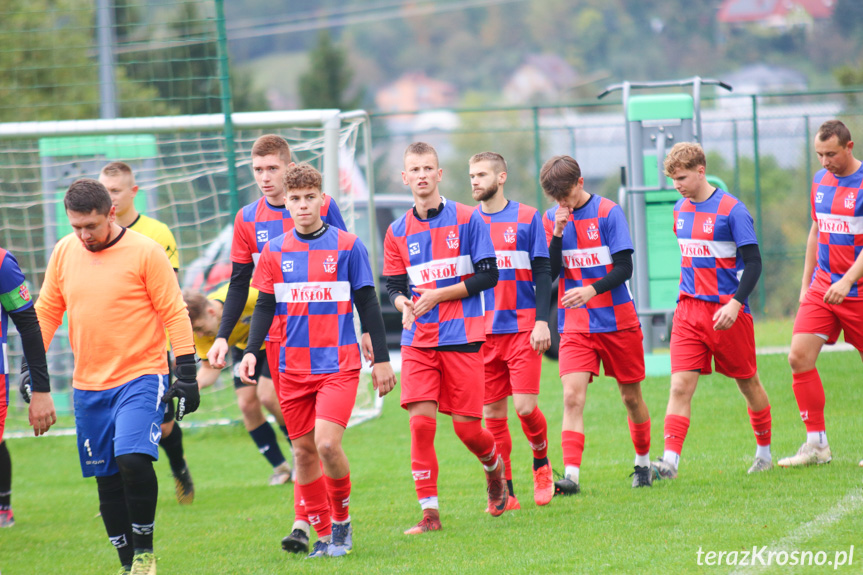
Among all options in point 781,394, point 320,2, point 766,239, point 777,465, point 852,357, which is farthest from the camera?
point 320,2

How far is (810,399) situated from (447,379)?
249 cm

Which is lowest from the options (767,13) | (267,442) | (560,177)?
(267,442)

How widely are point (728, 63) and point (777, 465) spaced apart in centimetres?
7788

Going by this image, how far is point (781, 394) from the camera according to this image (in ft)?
28.5

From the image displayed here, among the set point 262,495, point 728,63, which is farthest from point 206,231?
point 728,63

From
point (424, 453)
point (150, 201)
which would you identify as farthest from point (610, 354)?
point (150, 201)

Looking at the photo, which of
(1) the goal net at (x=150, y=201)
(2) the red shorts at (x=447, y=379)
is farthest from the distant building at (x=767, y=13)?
(2) the red shorts at (x=447, y=379)

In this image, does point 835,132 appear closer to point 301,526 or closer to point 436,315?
point 436,315

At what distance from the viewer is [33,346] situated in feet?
15.2

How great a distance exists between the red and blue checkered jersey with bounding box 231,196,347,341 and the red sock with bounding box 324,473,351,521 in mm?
1459

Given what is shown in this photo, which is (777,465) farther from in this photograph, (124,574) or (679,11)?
(679,11)

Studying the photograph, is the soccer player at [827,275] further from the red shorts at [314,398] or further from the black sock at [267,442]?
the black sock at [267,442]

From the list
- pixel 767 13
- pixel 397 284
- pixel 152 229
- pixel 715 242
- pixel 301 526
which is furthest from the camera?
pixel 767 13

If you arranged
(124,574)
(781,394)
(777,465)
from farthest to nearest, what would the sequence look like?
(781,394) < (777,465) < (124,574)
